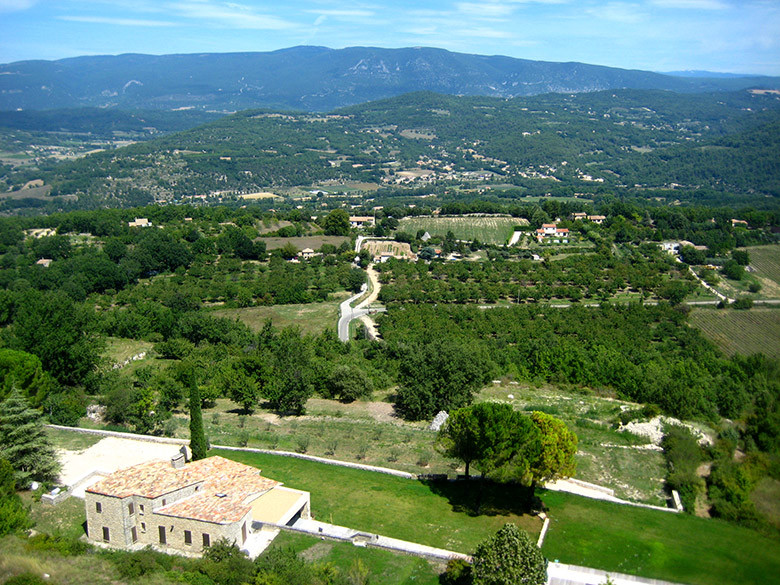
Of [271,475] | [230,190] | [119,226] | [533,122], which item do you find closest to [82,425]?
[271,475]

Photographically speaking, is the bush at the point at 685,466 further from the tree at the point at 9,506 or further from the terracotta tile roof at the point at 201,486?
the tree at the point at 9,506

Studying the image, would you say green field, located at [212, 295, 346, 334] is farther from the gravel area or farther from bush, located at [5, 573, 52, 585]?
bush, located at [5, 573, 52, 585]

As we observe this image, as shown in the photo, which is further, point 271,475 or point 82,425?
point 82,425

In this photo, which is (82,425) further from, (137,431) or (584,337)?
(584,337)

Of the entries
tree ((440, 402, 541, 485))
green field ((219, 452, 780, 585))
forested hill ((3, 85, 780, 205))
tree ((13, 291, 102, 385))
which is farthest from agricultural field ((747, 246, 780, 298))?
forested hill ((3, 85, 780, 205))

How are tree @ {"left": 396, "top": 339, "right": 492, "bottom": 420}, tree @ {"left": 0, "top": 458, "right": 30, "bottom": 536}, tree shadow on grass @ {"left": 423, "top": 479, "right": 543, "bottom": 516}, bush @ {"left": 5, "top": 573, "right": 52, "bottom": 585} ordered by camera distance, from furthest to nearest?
1. tree @ {"left": 396, "top": 339, "right": 492, "bottom": 420}
2. tree shadow on grass @ {"left": 423, "top": 479, "right": 543, "bottom": 516}
3. tree @ {"left": 0, "top": 458, "right": 30, "bottom": 536}
4. bush @ {"left": 5, "top": 573, "right": 52, "bottom": 585}

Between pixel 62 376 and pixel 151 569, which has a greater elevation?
pixel 151 569

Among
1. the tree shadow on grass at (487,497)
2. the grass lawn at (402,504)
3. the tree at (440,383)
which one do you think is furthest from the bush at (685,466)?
the tree at (440,383)

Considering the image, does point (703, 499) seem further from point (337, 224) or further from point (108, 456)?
point (337, 224)
